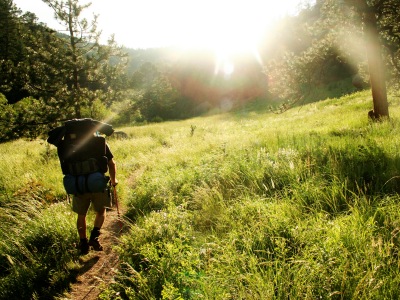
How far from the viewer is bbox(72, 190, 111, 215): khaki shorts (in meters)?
4.71

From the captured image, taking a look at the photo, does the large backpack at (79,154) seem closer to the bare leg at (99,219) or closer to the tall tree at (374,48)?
the bare leg at (99,219)

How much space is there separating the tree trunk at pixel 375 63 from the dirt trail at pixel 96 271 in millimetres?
9738

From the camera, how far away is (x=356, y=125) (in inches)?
383

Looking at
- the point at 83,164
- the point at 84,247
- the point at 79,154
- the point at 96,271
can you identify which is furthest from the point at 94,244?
the point at 79,154

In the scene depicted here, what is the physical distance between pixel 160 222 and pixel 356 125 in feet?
28.9

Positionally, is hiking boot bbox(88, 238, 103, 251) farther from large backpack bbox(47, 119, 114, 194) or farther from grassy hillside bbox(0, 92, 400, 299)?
large backpack bbox(47, 119, 114, 194)

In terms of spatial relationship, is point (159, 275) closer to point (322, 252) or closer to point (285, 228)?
point (285, 228)

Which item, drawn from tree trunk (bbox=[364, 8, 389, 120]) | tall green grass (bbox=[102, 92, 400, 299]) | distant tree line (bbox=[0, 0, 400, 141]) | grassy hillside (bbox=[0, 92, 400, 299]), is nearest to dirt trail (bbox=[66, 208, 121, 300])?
grassy hillside (bbox=[0, 92, 400, 299])

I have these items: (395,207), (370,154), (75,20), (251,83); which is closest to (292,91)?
(370,154)

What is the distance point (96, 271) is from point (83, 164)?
5.92ft

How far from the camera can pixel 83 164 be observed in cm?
454

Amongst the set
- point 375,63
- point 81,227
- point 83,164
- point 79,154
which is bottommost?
point 81,227

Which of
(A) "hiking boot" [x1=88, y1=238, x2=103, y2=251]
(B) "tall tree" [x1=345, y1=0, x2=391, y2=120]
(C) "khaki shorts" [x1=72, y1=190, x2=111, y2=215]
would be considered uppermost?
(B) "tall tree" [x1=345, y1=0, x2=391, y2=120]

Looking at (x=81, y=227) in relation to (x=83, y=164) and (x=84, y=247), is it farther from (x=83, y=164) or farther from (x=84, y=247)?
(x=83, y=164)
